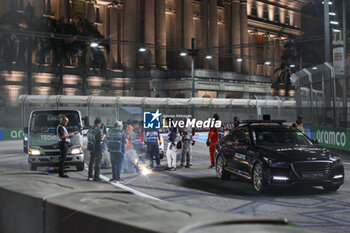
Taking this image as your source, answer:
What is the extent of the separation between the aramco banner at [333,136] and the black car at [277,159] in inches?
332

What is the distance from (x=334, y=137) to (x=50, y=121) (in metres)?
12.6

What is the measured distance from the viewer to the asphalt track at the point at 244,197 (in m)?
7.64

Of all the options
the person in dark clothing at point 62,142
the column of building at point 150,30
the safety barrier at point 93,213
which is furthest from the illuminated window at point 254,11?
the safety barrier at point 93,213

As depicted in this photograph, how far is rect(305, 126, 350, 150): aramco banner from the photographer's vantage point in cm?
1934

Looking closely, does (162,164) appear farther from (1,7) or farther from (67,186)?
(1,7)

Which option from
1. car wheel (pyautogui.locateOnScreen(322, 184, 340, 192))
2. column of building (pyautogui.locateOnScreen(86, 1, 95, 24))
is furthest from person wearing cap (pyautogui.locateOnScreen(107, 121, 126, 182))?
column of building (pyautogui.locateOnScreen(86, 1, 95, 24))

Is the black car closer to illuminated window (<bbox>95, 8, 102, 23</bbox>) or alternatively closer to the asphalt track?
the asphalt track

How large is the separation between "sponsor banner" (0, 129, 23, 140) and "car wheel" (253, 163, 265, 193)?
26749 mm

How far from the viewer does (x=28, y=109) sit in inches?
1282

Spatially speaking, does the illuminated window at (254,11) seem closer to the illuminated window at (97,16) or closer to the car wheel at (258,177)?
the illuminated window at (97,16)

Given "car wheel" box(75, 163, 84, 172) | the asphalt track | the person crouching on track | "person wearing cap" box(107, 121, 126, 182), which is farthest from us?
the person crouching on track

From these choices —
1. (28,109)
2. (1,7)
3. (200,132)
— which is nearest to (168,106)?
(200,132)

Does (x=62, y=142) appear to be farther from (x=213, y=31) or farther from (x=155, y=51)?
(x=213, y=31)

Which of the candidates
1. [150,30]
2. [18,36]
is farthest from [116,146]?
[150,30]
